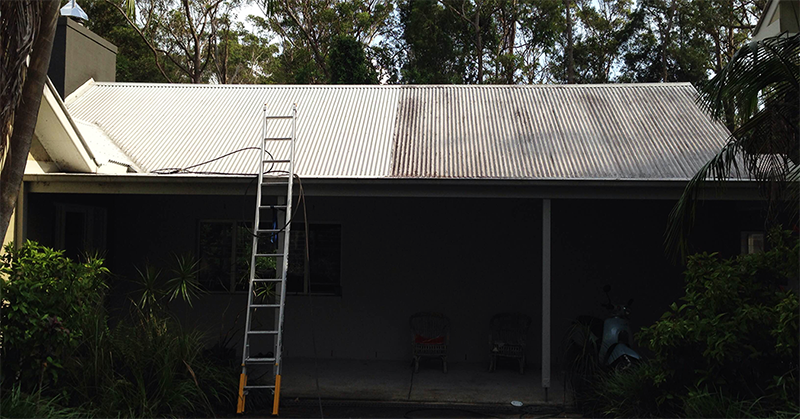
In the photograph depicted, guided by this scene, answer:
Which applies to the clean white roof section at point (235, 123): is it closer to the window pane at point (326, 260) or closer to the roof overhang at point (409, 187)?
the roof overhang at point (409, 187)

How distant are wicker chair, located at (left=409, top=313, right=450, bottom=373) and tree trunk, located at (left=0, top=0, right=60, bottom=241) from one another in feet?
16.8

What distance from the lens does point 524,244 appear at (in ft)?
32.2

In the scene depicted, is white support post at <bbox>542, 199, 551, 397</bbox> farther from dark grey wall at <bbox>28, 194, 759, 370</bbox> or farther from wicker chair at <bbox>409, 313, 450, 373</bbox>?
dark grey wall at <bbox>28, 194, 759, 370</bbox>

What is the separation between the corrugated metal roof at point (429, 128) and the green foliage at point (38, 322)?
2.36 m

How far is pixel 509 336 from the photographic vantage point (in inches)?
367

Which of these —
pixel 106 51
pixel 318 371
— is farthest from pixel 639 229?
pixel 106 51

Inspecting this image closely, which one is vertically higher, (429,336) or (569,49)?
(569,49)

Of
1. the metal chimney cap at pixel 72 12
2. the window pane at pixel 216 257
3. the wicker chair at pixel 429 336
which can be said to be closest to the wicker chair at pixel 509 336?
the wicker chair at pixel 429 336

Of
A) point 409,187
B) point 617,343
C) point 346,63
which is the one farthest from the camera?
point 346,63

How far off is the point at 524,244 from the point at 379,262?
2.12 meters

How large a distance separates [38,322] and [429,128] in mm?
5870

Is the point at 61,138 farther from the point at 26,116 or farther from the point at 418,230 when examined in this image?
the point at 418,230

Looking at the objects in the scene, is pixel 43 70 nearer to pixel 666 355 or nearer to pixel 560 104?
pixel 666 355

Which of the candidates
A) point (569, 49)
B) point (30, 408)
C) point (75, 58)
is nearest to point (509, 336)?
point (30, 408)
